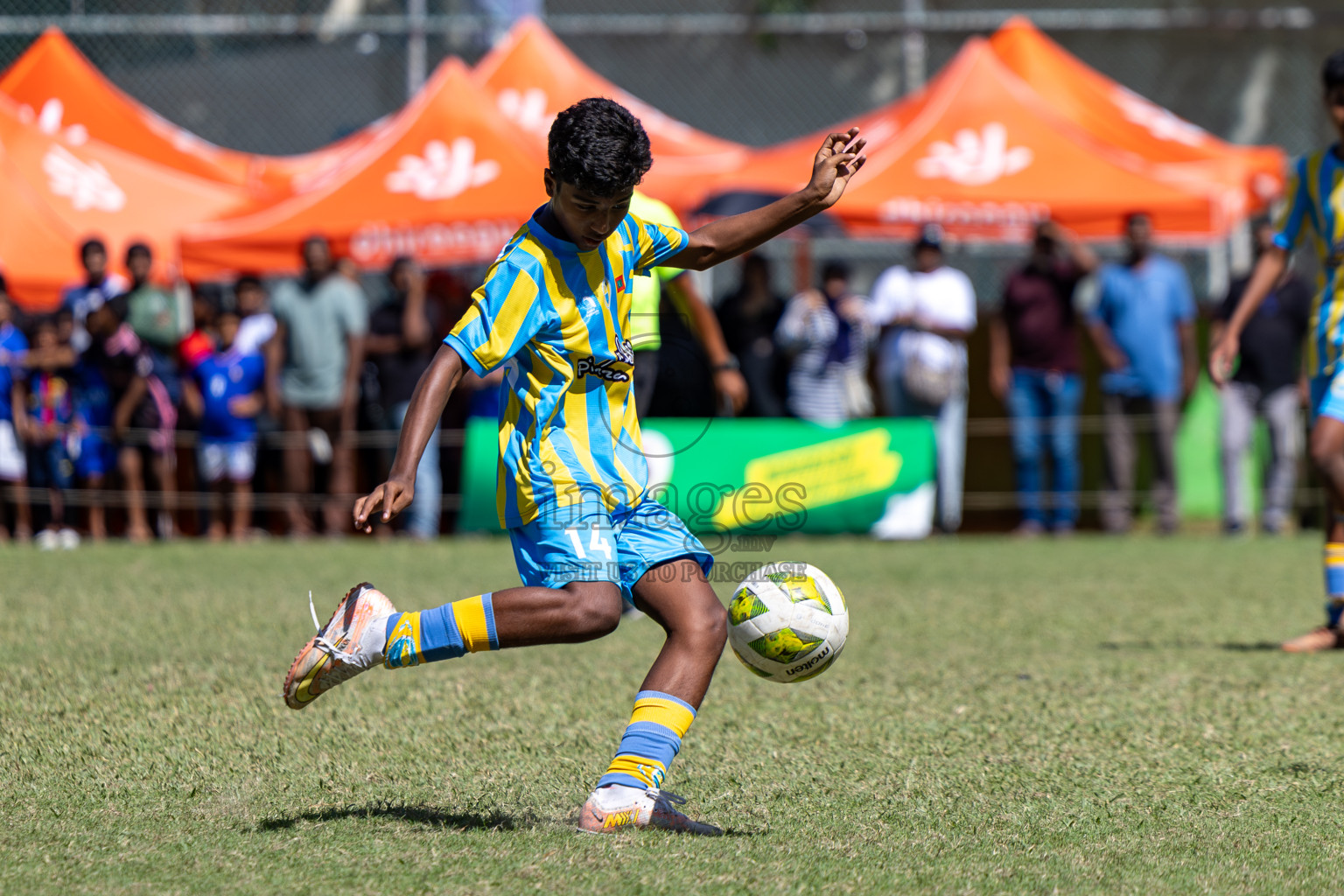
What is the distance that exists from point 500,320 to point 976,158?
9.24 metres

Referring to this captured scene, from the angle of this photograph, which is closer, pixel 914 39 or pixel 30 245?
pixel 30 245

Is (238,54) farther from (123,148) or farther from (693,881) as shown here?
(693,881)

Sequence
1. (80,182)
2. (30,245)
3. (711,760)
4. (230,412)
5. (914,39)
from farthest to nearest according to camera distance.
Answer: (914,39)
(80,182)
(30,245)
(230,412)
(711,760)

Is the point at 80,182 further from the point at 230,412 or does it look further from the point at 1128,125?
the point at 1128,125

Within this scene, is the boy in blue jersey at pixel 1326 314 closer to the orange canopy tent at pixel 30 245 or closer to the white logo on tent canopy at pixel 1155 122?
the white logo on tent canopy at pixel 1155 122

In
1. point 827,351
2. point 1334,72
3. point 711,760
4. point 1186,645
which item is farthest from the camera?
point 827,351

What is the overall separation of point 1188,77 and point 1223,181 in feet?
20.6

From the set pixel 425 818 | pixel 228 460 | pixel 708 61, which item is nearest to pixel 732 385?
pixel 425 818

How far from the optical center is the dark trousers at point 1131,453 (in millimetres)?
12172

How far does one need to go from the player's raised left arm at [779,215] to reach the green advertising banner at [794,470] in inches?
251

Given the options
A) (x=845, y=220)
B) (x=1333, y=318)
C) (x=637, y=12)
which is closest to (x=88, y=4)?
(x=637, y=12)

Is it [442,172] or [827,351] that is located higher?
[442,172]

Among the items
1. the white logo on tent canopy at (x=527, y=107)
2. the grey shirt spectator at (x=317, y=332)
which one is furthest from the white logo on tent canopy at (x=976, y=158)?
the grey shirt spectator at (x=317, y=332)

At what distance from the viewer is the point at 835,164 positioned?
13.5ft
